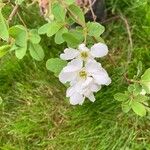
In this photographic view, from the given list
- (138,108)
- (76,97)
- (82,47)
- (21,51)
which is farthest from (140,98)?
(21,51)

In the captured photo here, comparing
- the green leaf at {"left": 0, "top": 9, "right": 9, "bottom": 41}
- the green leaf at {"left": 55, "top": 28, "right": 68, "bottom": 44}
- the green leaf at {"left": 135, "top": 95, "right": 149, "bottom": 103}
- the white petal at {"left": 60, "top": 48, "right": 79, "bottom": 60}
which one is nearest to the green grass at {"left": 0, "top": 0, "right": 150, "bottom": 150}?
the green leaf at {"left": 135, "top": 95, "right": 149, "bottom": 103}

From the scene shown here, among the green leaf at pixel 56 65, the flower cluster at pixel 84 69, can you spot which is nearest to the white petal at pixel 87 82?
the flower cluster at pixel 84 69

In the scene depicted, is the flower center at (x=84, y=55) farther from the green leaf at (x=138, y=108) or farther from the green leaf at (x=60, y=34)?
the green leaf at (x=138, y=108)

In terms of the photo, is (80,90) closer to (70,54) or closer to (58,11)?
(70,54)

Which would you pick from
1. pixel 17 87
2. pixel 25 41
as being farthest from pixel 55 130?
pixel 25 41

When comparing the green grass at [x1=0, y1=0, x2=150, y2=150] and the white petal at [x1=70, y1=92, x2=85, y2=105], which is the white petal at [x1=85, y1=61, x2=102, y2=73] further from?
the green grass at [x1=0, y1=0, x2=150, y2=150]
